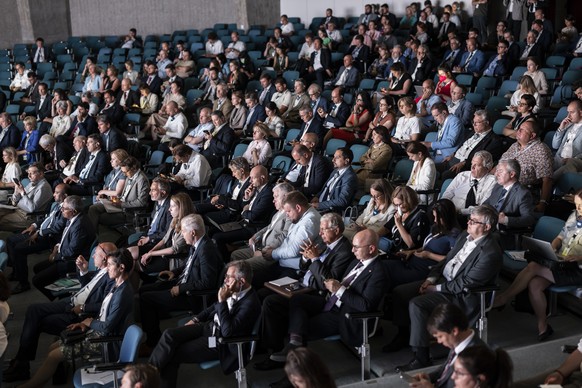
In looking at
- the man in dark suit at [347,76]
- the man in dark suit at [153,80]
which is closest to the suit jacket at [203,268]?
the man in dark suit at [347,76]

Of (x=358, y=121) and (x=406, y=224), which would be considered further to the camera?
(x=358, y=121)

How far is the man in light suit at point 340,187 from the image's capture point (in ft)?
22.8

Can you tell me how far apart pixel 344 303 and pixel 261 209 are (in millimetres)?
2164

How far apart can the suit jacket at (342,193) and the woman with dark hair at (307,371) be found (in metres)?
3.49

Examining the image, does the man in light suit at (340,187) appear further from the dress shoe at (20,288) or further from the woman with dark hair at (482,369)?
the woman with dark hair at (482,369)

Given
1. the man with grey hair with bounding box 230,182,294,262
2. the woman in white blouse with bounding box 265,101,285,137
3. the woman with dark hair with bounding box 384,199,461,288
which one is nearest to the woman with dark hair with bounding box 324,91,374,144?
the woman in white blouse with bounding box 265,101,285,137

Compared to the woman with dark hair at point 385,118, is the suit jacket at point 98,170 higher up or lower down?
lower down

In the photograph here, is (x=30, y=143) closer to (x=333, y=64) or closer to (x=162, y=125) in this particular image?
(x=162, y=125)

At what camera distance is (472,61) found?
1143 cm

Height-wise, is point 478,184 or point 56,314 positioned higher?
point 478,184

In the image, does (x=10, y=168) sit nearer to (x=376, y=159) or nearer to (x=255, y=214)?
(x=255, y=214)

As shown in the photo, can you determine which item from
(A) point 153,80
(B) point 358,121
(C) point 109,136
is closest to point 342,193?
(B) point 358,121

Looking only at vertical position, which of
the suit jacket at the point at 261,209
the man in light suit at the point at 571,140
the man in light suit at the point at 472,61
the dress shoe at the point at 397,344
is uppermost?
the man in light suit at the point at 472,61

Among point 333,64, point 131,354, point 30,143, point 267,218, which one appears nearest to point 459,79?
point 333,64
